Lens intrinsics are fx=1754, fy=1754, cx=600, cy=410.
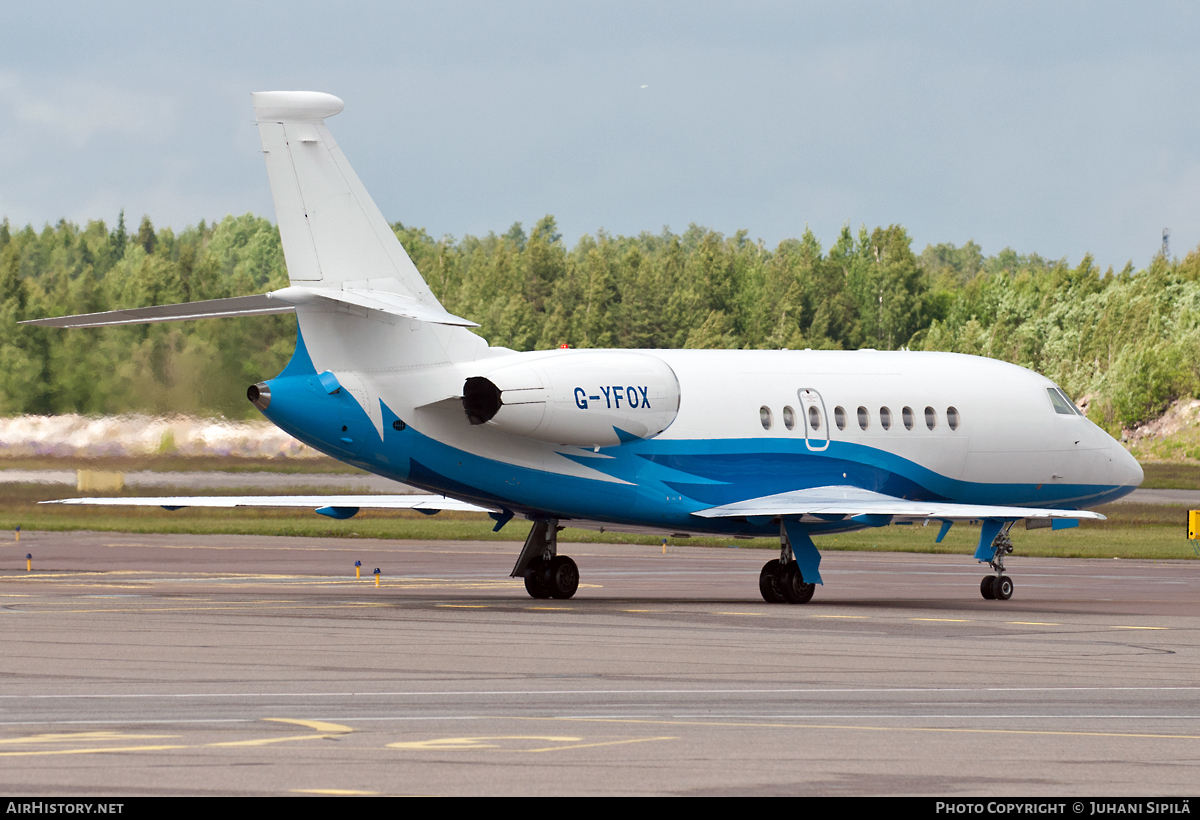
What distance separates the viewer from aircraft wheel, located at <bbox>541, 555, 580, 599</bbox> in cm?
3042

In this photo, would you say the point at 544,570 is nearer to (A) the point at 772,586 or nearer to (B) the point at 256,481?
(A) the point at 772,586

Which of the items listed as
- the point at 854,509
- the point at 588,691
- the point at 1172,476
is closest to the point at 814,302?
the point at 1172,476

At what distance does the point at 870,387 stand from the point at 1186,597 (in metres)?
7.07

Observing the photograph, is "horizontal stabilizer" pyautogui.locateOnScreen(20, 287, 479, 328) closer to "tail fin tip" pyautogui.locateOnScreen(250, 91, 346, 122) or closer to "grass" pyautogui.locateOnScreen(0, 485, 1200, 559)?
"tail fin tip" pyautogui.locateOnScreen(250, 91, 346, 122)

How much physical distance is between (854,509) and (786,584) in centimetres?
219

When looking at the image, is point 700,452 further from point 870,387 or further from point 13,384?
point 13,384

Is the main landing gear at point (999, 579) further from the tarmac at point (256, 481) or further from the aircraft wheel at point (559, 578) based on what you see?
the tarmac at point (256, 481)

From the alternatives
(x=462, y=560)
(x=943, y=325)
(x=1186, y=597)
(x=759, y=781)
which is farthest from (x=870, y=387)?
(x=943, y=325)

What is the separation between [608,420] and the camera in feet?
92.5

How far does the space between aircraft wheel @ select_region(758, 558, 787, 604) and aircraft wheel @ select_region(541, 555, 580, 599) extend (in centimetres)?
328

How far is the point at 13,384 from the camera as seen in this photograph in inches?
1772

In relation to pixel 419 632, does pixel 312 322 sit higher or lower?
higher

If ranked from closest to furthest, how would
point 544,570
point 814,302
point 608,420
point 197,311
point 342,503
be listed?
1. point 197,311
2. point 608,420
3. point 544,570
4. point 342,503
5. point 814,302
